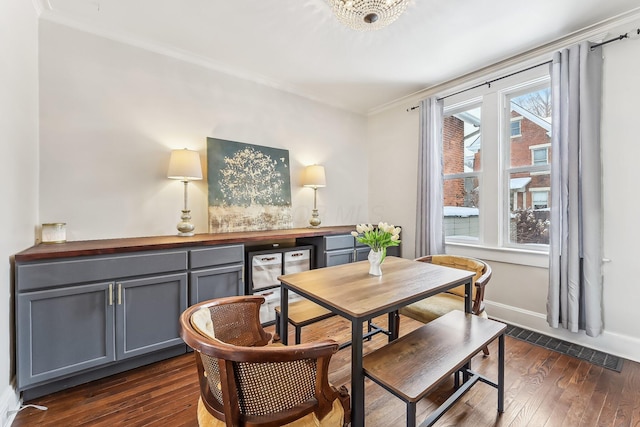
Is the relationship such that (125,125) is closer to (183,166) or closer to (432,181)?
(183,166)

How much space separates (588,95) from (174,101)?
374cm

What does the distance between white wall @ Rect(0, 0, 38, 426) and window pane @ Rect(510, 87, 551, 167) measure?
4.14 metres

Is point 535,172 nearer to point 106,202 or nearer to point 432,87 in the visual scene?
point 432,87

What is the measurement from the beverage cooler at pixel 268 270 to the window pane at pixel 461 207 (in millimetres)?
1988

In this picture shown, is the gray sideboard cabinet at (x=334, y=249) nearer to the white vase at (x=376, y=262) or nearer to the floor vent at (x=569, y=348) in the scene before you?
the white vase at (x=376, y=262)

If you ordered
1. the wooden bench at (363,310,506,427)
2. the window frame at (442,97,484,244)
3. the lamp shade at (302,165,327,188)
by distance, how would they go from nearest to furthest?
the wooden bench at (363,310,506,427) < the window frame at (442,97,484,244) < the lamp shade at (302,165,327,188)

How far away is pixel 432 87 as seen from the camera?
352 cm

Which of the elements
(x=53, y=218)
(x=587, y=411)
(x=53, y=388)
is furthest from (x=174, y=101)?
(x=587, y=411)

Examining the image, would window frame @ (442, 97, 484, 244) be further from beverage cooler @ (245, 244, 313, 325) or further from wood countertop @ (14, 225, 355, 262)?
wood countertop @ (14, 225, 355, 262)

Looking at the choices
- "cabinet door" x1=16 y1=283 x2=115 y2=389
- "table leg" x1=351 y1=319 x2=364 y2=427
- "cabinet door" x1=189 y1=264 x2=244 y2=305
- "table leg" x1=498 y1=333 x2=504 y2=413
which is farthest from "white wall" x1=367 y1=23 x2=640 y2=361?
"cabinet door" x1=16 y1=283 x2=115 y2=389

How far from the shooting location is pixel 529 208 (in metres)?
2.84

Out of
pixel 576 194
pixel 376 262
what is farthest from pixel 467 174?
pixel 376 262

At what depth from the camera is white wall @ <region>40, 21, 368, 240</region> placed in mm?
2174

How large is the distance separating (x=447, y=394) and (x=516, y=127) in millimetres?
2747
